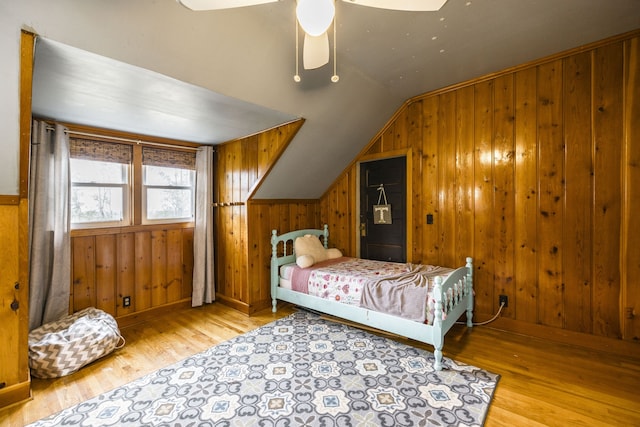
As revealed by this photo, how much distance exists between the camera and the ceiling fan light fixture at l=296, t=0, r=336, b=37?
3.68 ft

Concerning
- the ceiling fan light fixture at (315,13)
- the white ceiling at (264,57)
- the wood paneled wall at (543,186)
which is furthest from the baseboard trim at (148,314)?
the ceiling fan light fixture at (315,13)

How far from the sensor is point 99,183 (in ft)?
9.77

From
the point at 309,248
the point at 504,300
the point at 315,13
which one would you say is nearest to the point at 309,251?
the point at 309,248

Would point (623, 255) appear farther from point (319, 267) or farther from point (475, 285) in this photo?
point (319, 267)

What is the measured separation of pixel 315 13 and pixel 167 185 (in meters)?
3.08

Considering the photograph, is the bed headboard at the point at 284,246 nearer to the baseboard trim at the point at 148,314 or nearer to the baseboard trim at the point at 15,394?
the baseboard trim at the point at 148,314

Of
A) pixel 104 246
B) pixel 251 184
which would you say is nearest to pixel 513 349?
pixel 251 184

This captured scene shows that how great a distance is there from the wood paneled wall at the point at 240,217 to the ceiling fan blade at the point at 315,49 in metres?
1.36

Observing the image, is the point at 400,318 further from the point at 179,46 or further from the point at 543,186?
the point at 179,46

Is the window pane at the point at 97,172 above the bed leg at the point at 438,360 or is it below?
above

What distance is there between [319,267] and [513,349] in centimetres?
197

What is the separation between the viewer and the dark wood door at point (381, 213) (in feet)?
11.5

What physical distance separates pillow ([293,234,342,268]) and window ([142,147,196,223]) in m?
1.52

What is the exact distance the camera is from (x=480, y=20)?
1937 mm
